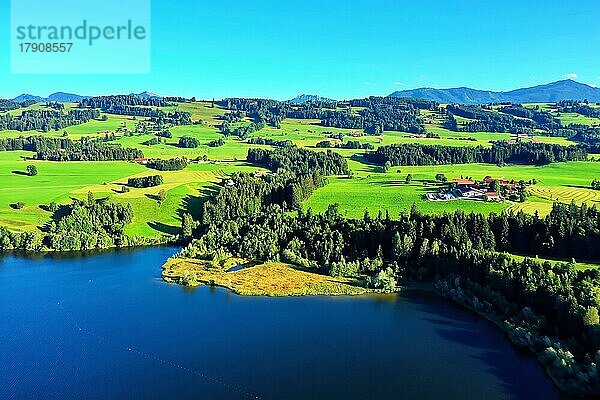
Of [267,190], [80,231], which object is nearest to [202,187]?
[267,190]

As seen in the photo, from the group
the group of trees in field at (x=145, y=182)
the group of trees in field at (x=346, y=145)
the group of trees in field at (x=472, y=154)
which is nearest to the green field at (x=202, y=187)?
the group of trees in field at (x=145, y=182)

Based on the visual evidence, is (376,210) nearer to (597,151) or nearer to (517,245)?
(517,245)

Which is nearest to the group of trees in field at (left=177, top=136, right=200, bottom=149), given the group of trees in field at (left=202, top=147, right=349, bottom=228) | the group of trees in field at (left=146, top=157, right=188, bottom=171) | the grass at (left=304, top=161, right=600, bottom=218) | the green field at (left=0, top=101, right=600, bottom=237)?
the green field at (left=0, top=101, right=600, bottom=237)

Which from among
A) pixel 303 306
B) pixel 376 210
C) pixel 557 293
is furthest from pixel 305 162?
pixel 557 293

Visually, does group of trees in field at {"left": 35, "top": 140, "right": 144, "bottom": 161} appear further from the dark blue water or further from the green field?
the dark blue water

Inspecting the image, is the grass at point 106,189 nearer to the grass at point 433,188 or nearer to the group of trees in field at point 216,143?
the grass at point 433,188

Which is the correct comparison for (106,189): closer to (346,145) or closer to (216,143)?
(216,143)
